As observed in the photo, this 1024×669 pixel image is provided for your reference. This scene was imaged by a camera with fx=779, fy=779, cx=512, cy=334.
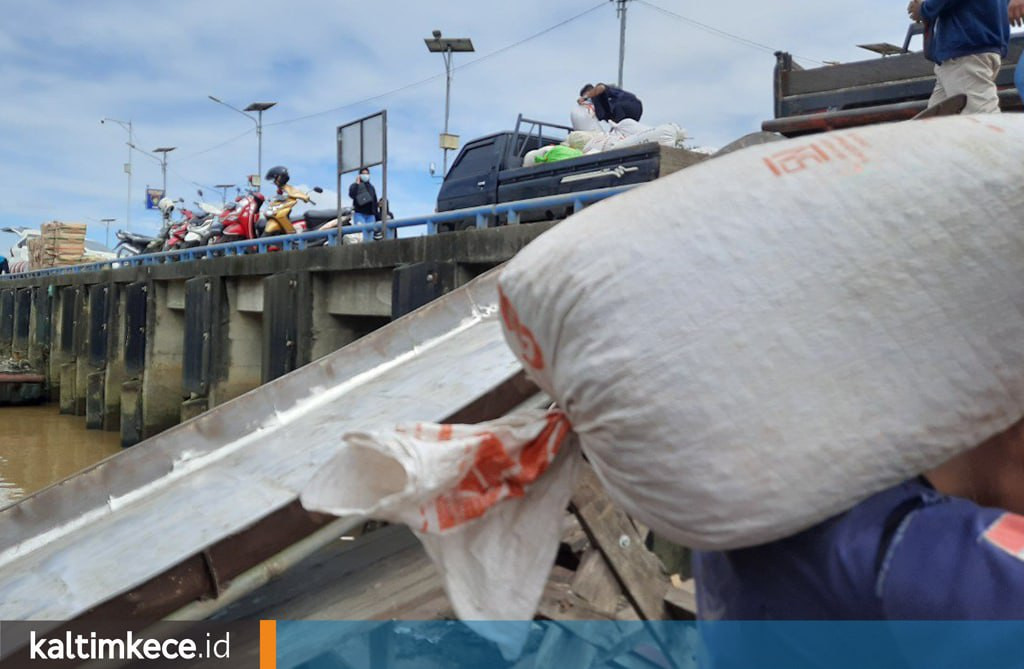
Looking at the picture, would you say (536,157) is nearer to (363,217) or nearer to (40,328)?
(363,217)

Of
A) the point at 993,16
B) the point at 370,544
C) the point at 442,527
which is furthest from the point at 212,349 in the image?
the point at 442,527

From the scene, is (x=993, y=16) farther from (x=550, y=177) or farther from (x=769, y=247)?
(x=550, y=177)

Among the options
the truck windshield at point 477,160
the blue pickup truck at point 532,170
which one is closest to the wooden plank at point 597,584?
the blue pickup truck at point 532,170

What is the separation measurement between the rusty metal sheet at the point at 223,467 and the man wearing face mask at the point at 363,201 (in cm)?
799

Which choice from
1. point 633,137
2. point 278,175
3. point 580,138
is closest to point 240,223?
point 278,175

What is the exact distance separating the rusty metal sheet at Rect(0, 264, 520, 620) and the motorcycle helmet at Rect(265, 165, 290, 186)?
9900 millimetres

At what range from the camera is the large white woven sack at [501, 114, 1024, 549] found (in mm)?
805

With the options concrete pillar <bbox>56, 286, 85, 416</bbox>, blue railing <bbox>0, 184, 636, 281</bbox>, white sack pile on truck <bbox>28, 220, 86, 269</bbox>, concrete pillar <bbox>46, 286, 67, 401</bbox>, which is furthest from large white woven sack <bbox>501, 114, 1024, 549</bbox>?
white sack pile on truck <bbox>28, 220, 86, 269</bbox>

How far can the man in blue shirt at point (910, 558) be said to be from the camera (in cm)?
74

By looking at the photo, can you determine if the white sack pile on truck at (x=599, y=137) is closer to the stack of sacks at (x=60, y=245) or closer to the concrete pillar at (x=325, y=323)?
the concrete pillar at (x=325, y=323)

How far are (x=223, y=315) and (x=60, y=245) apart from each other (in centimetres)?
1597

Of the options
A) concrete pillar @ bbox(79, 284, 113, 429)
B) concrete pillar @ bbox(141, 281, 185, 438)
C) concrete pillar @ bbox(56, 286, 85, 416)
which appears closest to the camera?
concrete pillar @ bbox(141, 281, 185, 438)

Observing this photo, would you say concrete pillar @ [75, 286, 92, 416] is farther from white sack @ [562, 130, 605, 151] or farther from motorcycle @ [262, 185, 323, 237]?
white sack @ [562, 130, 605, 151]

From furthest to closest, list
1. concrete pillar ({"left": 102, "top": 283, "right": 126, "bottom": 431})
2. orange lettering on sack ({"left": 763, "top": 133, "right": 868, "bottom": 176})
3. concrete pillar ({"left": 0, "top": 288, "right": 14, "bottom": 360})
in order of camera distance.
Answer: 1. concrete pillar ({"left": 0, "top": 288, "right": 14, "bottom": 360})
2. concrete pillar ({"left": 102, "top": 283, "right": 126, "bottom": 431})
3. orange lettering on sack ({"left": 763, "top": 133, "right": 868, "bottom": 176})
